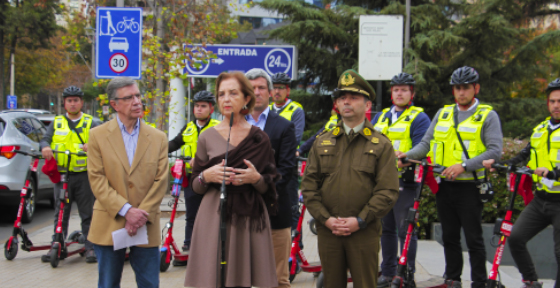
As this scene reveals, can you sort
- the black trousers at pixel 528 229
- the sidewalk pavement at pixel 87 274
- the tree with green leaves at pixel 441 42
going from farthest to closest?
the tree with green leaves at pixel 441 42, the sidewalk pavement at pixel 87 274, the black trousers at pixel 528 229

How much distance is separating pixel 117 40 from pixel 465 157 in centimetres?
559

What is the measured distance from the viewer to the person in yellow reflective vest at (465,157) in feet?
16.4

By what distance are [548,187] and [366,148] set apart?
2.29m

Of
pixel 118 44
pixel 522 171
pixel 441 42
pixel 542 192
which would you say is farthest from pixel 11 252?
pixel 441 42

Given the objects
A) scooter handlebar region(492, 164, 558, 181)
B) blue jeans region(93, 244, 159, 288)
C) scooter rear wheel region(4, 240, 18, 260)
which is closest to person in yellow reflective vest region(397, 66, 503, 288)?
scooter handlebar region(492, 164, 558, 181)

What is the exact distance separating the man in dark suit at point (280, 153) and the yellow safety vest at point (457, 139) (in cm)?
171

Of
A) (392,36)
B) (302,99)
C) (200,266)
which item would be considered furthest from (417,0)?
(200,266)

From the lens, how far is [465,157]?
5.09 metres

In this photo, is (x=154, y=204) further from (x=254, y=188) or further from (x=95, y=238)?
(x=254, y=188)

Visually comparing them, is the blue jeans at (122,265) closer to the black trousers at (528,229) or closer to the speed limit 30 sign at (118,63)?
the black trousers at (528,229)

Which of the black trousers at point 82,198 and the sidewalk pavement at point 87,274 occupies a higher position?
the black trousers at point 82,198

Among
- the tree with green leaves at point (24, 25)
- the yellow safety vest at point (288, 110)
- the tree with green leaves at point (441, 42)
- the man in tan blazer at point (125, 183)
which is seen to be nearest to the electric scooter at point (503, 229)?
the yellow safety vest at point (288, 110)

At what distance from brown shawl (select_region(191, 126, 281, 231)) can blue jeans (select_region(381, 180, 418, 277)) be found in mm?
2220

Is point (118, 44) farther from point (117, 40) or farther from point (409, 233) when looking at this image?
point (409, 233)
